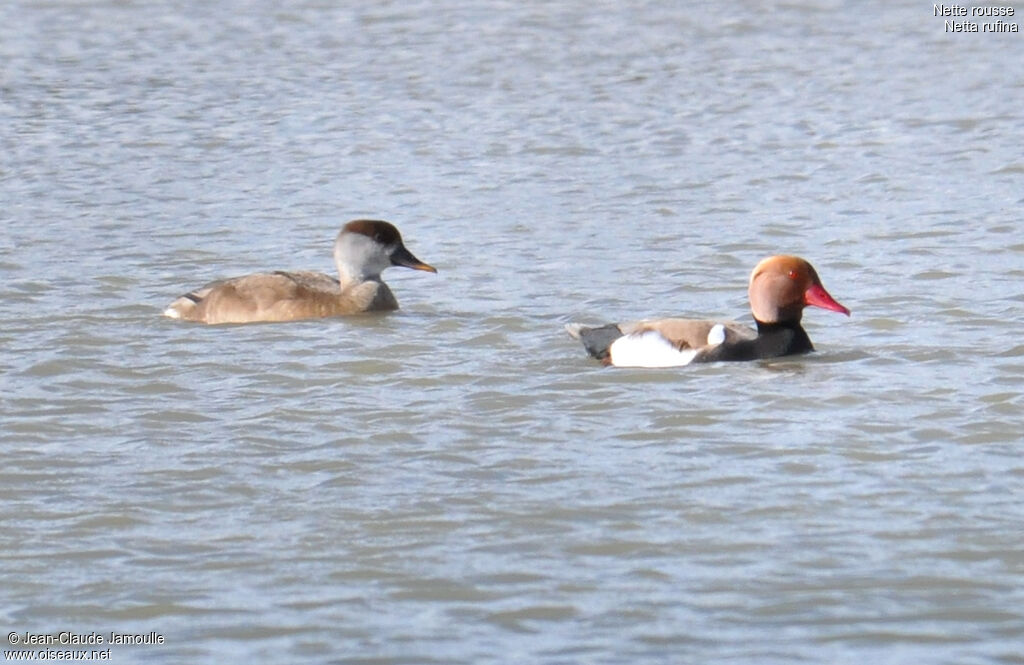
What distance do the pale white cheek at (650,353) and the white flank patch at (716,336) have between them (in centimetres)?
11

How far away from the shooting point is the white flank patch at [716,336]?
31.0 feet

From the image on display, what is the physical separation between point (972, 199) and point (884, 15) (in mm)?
9050

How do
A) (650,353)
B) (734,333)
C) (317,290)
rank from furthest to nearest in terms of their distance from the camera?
1. (317,290)
2. (734,333)
3. (650,353)

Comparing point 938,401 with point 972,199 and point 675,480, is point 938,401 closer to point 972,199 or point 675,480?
point 675,480

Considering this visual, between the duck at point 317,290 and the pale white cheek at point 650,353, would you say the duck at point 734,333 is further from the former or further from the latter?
the duck at point 317,290

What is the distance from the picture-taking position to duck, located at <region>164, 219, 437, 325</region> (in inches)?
423

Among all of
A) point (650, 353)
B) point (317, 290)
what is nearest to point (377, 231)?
point (317, 290)

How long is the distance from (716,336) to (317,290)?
8.38 ft

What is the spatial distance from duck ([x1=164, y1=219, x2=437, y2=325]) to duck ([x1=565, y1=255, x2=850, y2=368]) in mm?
1656

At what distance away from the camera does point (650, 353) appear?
939 centimetres

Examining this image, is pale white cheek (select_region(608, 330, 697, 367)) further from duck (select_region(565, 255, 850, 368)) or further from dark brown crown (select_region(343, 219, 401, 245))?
dark brown crown (select_region(343, 219, 401, 245))

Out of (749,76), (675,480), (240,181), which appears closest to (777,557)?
(675,480)

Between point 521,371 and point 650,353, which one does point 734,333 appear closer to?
point 650,353

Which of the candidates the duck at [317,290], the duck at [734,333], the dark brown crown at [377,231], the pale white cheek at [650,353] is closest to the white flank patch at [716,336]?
the duck at [734,333]
